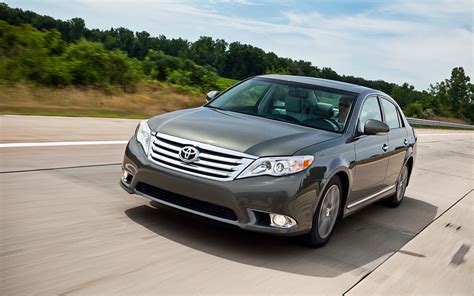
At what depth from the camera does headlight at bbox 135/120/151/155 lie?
5.38m

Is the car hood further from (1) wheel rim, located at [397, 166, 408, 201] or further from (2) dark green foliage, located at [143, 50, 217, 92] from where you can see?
(2) dark green foliage, located at [143, 50, 217, 92]

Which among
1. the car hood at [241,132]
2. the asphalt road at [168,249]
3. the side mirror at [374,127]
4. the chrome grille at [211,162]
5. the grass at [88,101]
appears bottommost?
the grass at [88,101]

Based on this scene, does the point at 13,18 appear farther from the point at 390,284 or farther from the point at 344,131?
the point at 390,284

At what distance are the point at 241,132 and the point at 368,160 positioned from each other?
1709 millimetres

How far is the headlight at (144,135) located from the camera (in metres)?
5.38

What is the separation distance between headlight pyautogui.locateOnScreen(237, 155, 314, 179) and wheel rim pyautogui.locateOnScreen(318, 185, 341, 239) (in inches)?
21.1

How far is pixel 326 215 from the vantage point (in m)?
5.56

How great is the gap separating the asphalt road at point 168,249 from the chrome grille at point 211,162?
41 centimetres

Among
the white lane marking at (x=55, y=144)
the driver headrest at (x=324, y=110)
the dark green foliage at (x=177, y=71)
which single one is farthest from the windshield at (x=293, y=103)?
the dark green foliage at (x=177, y=71)

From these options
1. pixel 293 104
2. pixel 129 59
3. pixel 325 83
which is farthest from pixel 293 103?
pixel 129 59

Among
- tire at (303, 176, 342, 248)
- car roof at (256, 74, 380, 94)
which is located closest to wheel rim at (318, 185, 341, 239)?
tire at (303, 176, 342, 248)

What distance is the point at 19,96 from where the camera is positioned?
14.6m

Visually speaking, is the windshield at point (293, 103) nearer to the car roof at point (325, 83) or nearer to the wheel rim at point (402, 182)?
the car roof at point (325, 83)

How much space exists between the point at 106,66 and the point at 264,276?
646 inches
